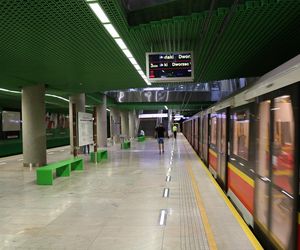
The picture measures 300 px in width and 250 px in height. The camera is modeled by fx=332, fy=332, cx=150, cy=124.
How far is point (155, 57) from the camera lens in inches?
339

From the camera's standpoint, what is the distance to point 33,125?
43.1ft

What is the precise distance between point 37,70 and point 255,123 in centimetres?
803

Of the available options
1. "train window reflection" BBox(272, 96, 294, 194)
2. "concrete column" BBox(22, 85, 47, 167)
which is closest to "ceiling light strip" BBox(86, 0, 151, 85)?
"train window reflection" BBox(272, 96, 294, 194)

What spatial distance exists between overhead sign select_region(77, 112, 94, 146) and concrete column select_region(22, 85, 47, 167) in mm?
1725

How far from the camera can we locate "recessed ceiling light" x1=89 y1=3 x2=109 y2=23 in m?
5.33

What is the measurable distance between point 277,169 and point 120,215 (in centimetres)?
307

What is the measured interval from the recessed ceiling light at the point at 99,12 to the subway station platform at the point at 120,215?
3.49 meters

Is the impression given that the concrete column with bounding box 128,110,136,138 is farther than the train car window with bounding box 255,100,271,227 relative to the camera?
Yes

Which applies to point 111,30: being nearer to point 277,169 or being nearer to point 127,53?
point 127,53

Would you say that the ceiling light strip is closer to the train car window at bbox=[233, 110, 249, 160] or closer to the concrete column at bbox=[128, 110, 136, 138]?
the train car window at bbox=[233, 110, 249, 160]

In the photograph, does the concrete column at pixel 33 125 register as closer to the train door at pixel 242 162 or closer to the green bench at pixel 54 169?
the green bench at pixel 54 169

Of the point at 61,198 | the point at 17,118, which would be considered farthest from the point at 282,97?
the point at 17,118

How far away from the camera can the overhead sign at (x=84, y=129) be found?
1257 centimetres

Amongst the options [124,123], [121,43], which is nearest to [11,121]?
Result: [121,43]
